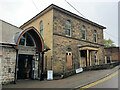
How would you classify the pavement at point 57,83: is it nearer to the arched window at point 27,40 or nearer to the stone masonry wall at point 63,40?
the stone masonry wall at point 63,40

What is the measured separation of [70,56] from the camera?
53.3ft

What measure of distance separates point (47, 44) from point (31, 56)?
11.1 ft

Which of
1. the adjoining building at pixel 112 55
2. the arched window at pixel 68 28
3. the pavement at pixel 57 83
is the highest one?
the arched window at pixel 68 28

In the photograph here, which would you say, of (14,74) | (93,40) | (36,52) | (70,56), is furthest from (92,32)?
(14,74)

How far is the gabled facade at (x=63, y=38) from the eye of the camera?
47.2ft

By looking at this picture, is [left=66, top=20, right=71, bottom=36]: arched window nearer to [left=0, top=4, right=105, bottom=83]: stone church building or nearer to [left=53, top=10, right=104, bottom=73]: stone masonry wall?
[left=0, top=4, right=105, bottom=83]: stone church building

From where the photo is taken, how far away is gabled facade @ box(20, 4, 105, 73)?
1439cm

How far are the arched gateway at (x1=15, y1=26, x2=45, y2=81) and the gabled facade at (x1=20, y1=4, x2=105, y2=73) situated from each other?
2.19 meters

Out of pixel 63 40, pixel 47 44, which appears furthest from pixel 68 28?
pixel 47 44

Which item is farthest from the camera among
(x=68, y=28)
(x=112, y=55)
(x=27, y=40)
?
(x=112, y=55)

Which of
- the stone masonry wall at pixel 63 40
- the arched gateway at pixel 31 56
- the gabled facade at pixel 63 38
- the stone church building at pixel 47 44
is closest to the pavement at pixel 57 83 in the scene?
the stone church building at pixel 47 44

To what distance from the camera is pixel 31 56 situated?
1241 centimetres

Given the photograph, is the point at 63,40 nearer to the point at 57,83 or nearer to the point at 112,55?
the point at 57,83

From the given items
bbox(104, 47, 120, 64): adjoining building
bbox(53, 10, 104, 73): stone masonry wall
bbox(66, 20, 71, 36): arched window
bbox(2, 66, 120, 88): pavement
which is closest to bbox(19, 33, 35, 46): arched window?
bbox(53, 10, 104, 73): stone masonry wall
